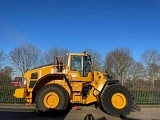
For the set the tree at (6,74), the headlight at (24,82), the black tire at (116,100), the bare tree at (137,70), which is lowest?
the black tire at (116,100)

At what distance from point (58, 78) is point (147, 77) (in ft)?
122

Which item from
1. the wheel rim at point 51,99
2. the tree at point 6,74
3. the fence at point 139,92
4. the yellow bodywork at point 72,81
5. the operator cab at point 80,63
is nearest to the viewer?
the wheel rim at point 51,99

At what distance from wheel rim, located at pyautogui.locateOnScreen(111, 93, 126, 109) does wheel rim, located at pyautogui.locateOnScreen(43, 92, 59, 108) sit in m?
2.72

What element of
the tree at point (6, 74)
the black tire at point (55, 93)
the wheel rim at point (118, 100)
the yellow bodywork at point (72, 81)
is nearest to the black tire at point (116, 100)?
the wheel rim at point (118, 100)

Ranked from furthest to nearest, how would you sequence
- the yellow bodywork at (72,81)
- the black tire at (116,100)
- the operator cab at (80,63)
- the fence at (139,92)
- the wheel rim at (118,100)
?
the fence at (139,92)
the operator cab at (80,63)
the yellow bodywork at (72,81)
the wheel rim at (118,100)
the black tire at (116,100)

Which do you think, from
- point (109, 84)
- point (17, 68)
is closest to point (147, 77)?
point (17, 68)

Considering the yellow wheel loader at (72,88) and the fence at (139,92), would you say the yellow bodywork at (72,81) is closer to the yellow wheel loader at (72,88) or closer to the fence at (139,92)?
the yellow wheel loader at (72,88)

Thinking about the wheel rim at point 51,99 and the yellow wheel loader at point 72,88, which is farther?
the wheel rim at point 51,99

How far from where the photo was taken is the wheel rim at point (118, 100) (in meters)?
13.8

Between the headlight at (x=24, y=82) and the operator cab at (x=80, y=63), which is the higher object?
the operator cab at (x=80, y=63)

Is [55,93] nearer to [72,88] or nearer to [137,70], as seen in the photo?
[72,88]

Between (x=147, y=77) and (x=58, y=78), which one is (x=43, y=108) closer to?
(x=58, y=78)

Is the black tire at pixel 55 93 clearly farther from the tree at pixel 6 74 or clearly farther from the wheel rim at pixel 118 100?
the tree at pixel 6 74

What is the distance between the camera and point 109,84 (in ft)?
47.5
